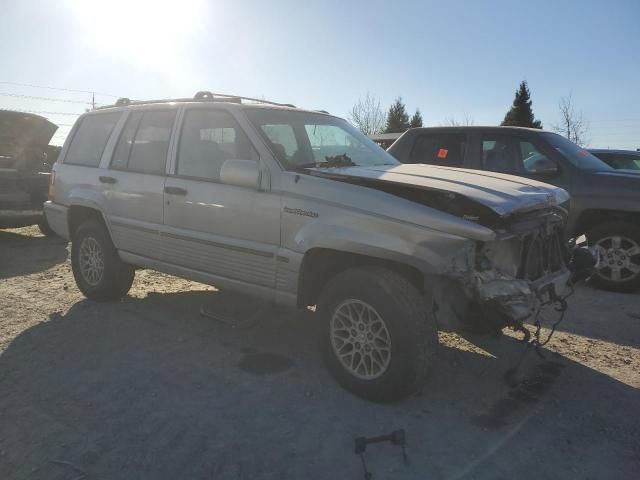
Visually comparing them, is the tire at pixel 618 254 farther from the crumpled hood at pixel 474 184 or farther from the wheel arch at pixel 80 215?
the wheel arch at pixel 80 215

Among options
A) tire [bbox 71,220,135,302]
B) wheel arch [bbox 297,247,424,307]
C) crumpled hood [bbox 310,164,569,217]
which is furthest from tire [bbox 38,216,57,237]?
crumpled hood [bbox 310,164,569,217]

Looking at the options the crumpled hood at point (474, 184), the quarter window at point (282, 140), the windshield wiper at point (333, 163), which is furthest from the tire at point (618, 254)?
the quarter window at point (282, 140)

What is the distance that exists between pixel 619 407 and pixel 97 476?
3056 millimetres

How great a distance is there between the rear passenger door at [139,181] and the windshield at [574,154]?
447cm

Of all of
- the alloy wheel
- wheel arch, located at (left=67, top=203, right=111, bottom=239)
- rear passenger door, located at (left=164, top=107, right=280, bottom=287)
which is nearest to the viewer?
the alloy wheel

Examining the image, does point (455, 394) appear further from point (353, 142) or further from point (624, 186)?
point (624, 186)

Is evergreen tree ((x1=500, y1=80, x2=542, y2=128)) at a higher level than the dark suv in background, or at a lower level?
higher

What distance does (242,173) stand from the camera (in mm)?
3611

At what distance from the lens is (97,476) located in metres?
2.49

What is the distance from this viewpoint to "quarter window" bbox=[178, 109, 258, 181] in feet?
13.1

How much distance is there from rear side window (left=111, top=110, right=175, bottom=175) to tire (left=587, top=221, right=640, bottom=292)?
15.8 ft

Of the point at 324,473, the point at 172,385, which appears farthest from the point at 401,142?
the point at 324,473

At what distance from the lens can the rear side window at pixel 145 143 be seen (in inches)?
179

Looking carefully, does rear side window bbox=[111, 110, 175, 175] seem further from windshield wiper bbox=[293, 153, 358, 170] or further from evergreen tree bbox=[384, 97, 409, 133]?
evergreen tree bbox=[384, 97, 409, 133]
